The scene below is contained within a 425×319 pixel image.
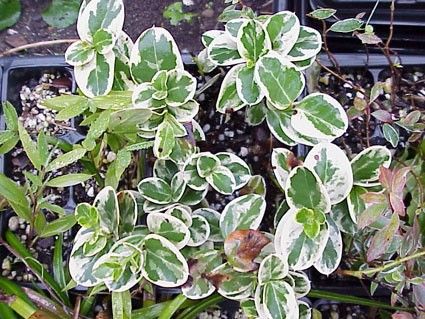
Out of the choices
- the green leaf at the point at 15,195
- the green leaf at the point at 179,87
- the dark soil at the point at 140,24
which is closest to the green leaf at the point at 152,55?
the green leaf at the point at 179,87

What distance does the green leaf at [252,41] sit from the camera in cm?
90

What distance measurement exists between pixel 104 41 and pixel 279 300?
40 cm

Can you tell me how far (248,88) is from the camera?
913 mm

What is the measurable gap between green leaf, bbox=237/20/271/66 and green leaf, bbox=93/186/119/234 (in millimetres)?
248

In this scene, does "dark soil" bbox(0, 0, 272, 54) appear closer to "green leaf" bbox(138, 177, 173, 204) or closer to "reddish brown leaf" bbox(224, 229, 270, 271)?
"green leaf" bbox(138, 177, 173, 204)

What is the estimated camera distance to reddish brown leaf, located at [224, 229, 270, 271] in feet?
2.86

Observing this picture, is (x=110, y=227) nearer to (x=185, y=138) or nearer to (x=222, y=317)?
(x=185, y=138)

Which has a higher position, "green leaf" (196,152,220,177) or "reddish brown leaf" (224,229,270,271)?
"green leaf" (196,152,220,177)

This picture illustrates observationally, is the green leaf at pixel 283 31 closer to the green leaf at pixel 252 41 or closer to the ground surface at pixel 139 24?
the green leaf at pixel 252 41

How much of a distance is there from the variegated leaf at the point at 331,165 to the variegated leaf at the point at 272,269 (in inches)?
4.3

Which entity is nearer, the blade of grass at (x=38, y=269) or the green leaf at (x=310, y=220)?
the green leaf at (x=310, y=220)

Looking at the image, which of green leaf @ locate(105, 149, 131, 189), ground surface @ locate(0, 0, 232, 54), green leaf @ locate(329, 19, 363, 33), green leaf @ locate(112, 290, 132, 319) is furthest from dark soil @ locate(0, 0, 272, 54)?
green leaf @ locate(112, 290, 132, 319)

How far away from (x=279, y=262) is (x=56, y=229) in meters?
0.34

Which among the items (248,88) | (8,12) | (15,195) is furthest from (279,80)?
(8,12)
